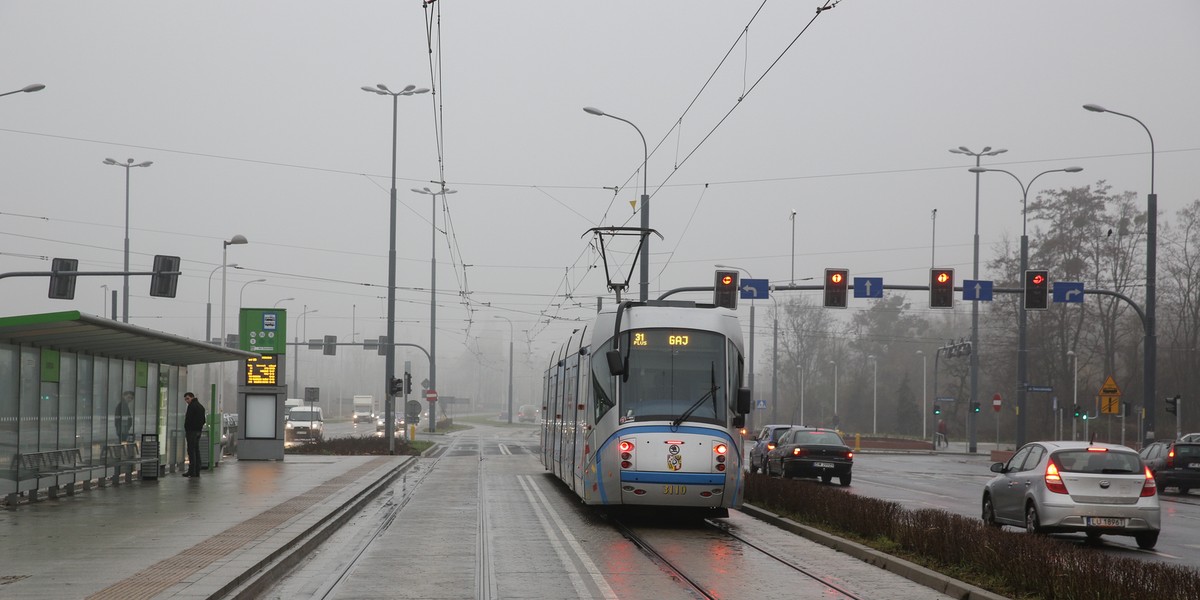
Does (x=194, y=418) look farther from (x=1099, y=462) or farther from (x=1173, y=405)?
(x=1173, y=405)

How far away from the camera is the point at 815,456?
32062 millimetres

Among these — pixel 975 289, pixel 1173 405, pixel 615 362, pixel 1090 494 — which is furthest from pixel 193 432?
pixel 1173 405

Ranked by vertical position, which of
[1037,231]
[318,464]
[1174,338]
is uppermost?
[1037,231]

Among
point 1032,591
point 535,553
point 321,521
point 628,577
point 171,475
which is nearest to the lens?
point 1032,591

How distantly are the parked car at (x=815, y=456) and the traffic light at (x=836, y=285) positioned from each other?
5.11 m

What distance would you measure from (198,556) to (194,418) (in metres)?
16.3

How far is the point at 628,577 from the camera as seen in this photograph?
12.8m

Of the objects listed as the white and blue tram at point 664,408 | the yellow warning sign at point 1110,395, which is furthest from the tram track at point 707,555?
the yellow warning sign at point 1110,395

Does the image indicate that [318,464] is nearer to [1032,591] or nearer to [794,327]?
[1032,591]

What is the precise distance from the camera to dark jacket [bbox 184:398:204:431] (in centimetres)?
2853

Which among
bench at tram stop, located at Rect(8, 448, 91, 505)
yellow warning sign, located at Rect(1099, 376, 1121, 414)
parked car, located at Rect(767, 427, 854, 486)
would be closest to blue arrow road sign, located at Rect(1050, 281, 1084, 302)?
yellow warning sign, located at Rect(1099, 376, 1121, 414)

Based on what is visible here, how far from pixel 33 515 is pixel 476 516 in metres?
6.52

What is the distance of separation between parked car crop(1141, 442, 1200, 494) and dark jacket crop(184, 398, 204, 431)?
908 inches

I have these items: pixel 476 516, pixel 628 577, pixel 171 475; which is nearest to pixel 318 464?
pixel 171 475
